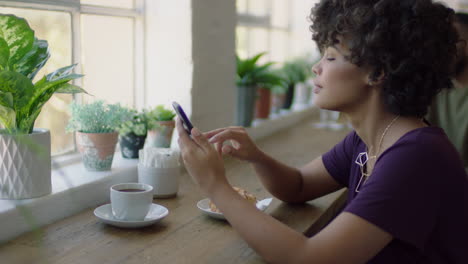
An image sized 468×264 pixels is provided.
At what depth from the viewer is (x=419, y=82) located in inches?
46.6

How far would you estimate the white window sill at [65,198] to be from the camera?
1253mm

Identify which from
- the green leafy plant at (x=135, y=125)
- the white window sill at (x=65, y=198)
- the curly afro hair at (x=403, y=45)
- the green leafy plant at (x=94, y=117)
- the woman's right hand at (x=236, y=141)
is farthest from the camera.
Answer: the green leafy plant at (x=135, y=125)

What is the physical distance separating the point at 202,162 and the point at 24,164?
1.47 feet

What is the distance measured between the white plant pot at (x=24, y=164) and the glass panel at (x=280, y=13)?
2622 mm

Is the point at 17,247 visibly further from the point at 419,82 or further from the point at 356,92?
the point at 419,82

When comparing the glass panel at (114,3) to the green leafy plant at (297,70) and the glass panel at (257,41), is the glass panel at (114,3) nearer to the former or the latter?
the glass panel at (257,41)

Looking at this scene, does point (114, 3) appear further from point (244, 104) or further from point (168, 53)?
point (244, 104)

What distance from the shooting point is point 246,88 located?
8.79 ft

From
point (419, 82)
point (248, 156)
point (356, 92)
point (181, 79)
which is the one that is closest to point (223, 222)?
point (248, 156)

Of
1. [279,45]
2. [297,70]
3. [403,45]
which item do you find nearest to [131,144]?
[403,45]

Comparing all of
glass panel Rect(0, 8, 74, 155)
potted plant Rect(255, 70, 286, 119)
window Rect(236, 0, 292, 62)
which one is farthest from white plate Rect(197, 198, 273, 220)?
window Rect(236, 0, 292, 62)

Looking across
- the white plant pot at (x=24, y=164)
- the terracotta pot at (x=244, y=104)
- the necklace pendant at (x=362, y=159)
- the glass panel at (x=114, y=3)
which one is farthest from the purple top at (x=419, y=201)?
the terracotta pot at (x=244, y=104)

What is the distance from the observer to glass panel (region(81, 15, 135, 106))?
6.13 ft

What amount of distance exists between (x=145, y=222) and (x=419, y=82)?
2.40 ft
